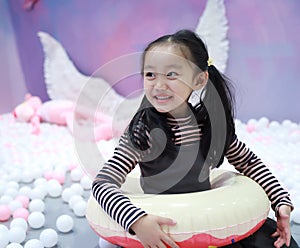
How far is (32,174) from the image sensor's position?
1.93 meters

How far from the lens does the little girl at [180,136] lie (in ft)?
3.70

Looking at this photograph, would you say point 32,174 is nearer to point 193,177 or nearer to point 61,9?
point 193,177

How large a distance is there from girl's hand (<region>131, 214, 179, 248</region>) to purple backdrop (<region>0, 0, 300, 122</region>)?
6.15 ft

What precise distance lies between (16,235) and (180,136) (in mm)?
562

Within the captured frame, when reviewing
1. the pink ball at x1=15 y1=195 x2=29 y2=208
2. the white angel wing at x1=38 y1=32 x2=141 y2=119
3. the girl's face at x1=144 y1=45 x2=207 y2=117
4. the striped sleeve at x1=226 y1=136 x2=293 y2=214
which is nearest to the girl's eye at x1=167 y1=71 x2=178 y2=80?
the girl's face at x1=144 y1=45 x2=207 y2=117

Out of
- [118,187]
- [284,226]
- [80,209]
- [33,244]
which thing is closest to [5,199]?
[80,209]

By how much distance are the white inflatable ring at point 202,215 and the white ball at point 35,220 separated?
35 centimetres

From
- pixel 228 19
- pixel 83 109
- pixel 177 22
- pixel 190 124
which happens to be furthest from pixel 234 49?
pixel 190 124

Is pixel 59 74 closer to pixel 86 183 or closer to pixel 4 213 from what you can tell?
pixel 86 183

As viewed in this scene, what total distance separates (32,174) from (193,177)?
96cm

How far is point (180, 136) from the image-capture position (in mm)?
1191

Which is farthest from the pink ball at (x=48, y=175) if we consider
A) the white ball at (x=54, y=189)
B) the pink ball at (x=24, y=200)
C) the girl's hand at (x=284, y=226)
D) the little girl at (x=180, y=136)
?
the girl's hand at (x=284, y=226)

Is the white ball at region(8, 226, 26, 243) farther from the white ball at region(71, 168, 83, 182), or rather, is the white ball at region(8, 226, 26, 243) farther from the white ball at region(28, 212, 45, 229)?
the white ball at region(71, 168, 83, 182)

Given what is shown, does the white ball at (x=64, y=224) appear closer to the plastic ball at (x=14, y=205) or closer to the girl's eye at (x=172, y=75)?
→ the plastic ball at (x=14, y=205)
